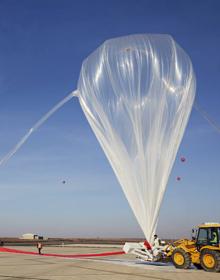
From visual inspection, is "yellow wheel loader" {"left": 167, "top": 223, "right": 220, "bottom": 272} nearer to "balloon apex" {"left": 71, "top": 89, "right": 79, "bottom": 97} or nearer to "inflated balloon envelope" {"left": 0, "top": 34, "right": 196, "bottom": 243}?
"inflated balloon envelope" {"left": 0, "top": 34, "right": 196, "bottom": 243}

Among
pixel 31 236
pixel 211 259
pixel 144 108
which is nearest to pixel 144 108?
pixel 144 108

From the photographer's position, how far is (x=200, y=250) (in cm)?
1917

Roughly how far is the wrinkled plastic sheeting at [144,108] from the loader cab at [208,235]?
2.88 metres

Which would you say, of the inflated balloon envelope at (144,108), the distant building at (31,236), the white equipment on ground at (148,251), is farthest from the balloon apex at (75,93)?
the distant building at (31,236)

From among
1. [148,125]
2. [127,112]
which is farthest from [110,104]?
[148,125]

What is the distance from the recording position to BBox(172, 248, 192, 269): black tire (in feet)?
63.1

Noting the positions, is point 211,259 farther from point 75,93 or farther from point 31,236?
point 31,236

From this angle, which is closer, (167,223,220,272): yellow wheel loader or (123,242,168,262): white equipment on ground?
(167,223,220,272): yellow wheel loader

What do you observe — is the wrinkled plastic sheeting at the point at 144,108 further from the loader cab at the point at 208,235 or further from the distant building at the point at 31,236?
the distant building at the point at 31,236

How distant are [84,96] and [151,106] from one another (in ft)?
12.3

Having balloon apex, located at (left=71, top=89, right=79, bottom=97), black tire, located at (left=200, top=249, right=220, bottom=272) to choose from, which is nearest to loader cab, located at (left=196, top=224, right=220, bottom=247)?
black tire, located at (left=200, top=249, right=220, bottom=272)

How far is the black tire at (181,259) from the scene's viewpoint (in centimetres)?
1922

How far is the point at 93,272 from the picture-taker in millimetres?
17359

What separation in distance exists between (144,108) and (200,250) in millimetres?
7798
